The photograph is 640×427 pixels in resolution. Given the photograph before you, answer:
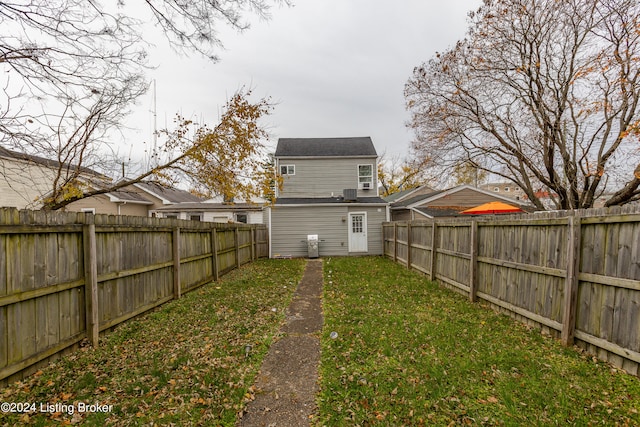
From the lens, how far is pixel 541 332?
13.4 ft

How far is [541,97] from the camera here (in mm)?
10070

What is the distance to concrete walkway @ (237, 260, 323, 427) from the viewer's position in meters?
2.54

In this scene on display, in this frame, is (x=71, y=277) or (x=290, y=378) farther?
(x=71, y=277)

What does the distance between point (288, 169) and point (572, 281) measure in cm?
1378

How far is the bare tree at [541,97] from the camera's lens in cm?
859

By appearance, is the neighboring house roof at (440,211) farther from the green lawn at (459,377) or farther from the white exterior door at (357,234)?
the green lawn at (459,377)

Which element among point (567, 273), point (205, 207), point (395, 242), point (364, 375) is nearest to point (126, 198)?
point (205, 207)

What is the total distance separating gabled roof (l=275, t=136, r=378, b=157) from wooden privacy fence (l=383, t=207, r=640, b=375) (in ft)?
34.8

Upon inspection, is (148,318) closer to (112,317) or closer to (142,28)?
(112,317)

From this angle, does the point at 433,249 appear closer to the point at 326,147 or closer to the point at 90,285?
the point at 90,285

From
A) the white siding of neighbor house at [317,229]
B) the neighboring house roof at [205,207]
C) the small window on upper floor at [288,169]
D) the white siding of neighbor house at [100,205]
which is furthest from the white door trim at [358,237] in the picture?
the white siding of neighbor house at [100,205]

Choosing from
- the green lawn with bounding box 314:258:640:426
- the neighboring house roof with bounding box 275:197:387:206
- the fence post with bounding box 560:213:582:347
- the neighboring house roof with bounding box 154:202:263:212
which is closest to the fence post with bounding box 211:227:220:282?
the green lawn with bounding box 314:258:640:426

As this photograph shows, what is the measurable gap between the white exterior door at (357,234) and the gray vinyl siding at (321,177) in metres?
1.71

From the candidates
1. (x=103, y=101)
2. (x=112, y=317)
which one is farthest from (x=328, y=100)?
(x=112, y=317)
